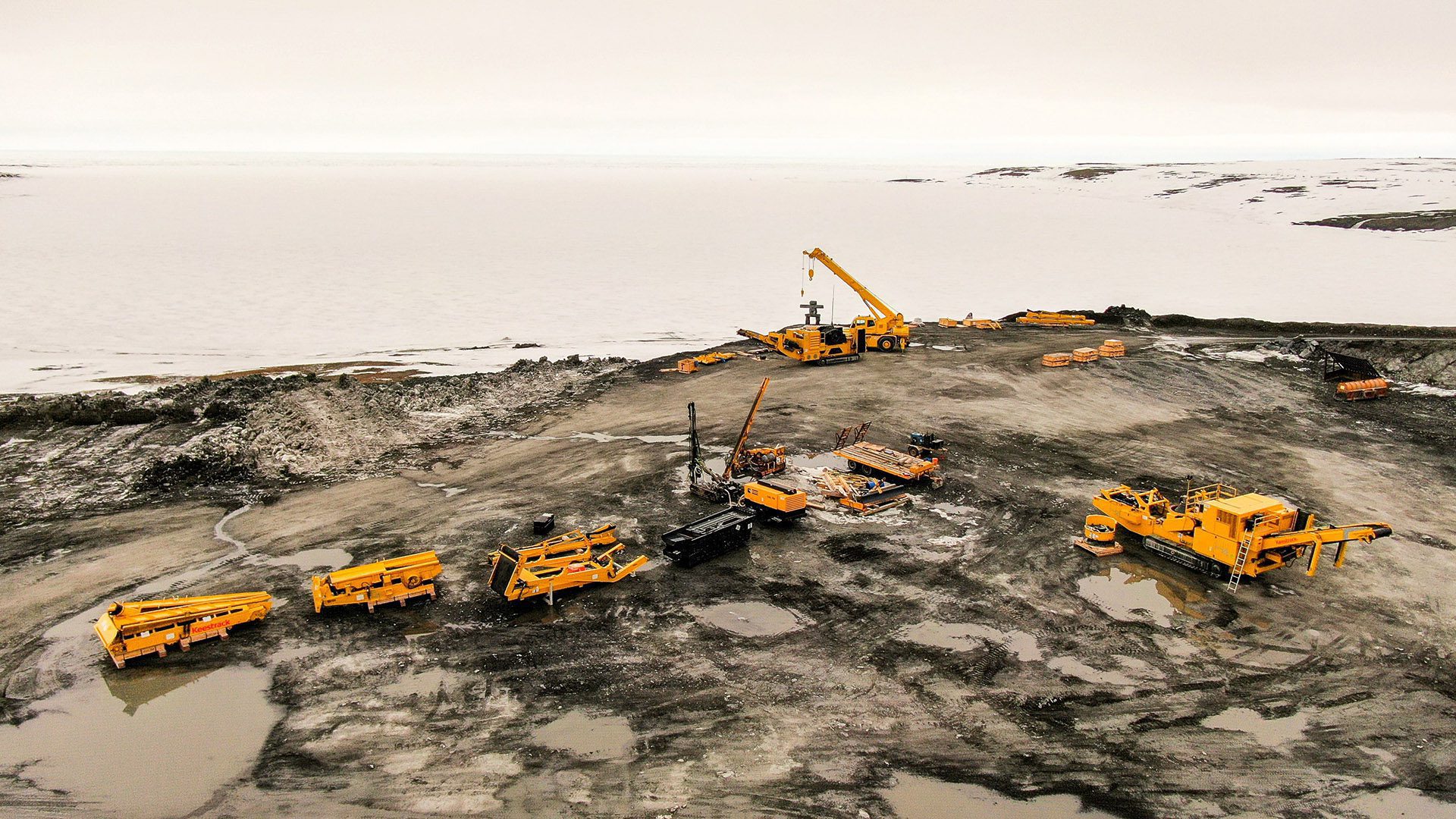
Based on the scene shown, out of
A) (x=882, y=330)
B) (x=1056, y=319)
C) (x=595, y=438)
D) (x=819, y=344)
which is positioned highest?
(x=882, y=330)

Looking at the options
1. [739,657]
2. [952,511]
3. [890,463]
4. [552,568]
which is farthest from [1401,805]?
[552,568]

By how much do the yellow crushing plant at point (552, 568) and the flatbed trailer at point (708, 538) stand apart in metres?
0.70

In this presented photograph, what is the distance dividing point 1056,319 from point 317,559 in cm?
3456

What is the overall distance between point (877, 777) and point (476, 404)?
20337 millimetres

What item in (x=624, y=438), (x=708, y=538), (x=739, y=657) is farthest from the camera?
(x=624, y=438)

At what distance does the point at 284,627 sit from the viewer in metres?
14.1

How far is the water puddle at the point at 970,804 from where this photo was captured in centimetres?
1014

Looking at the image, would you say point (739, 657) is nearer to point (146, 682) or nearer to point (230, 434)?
point (146, 682)

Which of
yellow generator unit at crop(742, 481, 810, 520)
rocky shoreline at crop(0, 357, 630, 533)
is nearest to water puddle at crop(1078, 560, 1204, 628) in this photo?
yellow generator unit at crop(742, 481, 810, 520)

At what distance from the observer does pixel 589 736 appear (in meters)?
11.4

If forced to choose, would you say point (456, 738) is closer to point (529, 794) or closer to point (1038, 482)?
point (529, 794)

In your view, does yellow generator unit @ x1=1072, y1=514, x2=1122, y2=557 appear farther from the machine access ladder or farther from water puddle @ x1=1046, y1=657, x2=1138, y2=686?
water puddle @ x1=1046, y1=657, x2=1138, y2=686

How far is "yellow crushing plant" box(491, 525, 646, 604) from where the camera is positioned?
14.6 metres

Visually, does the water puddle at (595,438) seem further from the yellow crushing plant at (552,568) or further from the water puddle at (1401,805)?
the water puddle at (1401,805)
